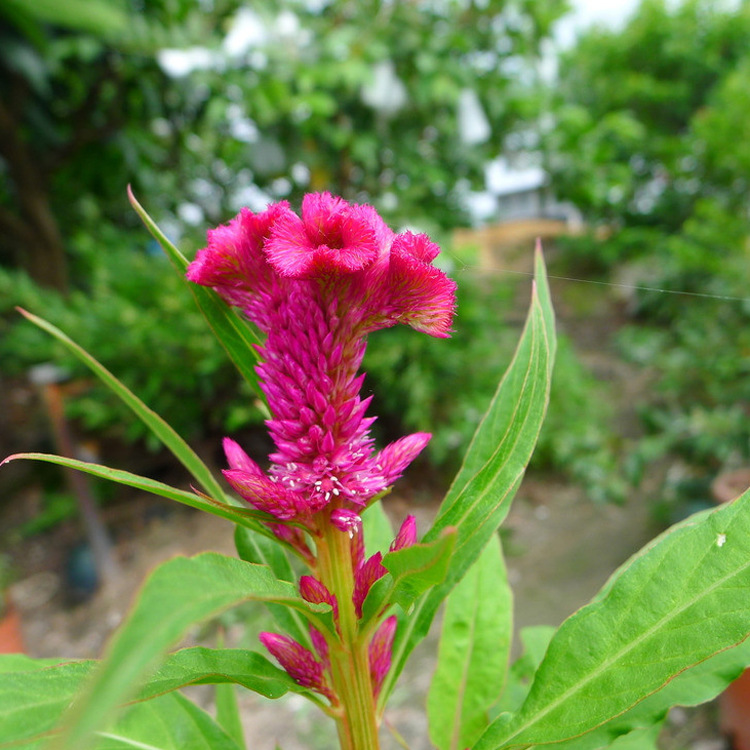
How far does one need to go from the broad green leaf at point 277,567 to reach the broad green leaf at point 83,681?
0.07 m

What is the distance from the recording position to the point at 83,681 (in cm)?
32

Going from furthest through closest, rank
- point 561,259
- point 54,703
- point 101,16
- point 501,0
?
point 561,259
point 501,0
point 101,16
point 54,703

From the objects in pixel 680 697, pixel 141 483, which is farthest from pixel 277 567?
pixel 680 697

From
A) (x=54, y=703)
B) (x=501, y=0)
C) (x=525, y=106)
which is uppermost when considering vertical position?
(x=501, y=0)

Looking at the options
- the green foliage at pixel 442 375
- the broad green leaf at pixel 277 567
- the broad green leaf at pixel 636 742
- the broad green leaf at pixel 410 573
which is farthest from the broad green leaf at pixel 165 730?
the green foliage at pixel 442 375

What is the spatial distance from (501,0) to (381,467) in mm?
2857

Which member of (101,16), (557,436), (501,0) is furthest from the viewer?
(557,436)

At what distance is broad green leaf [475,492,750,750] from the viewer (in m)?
0.36

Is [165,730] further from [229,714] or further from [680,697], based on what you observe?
[680,697]

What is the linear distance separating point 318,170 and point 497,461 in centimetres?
251

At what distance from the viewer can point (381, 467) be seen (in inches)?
14.7

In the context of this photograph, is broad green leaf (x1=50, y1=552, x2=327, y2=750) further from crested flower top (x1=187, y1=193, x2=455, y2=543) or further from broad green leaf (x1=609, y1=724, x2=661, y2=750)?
broad green leaf (x1=609, y1=724, x2=661, y2=750)

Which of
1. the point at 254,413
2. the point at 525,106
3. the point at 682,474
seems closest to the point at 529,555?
the point at 682,474

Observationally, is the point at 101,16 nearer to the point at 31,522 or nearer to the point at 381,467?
the point at 381,467
